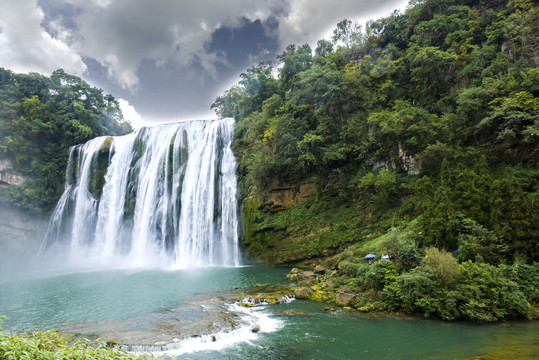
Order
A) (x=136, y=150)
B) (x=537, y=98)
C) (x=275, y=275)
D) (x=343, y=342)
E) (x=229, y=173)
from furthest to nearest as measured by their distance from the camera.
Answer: (x=136, y=150) < (x=229, y=173) < (x=275, y=275) < (x=537, y=98) < (x=343, y=342)

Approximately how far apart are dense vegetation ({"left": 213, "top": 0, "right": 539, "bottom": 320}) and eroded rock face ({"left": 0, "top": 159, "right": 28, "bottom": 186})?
2489 cm

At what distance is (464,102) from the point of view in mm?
16969

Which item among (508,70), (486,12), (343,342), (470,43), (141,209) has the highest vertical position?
(486,12)

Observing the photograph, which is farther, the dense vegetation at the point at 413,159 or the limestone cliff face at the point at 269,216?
the limestone cliff face at the point at 269,216

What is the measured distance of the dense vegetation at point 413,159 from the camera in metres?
10.9

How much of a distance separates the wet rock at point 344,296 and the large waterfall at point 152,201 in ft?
44.4

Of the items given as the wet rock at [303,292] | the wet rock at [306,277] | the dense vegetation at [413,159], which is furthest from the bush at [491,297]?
the wet rock at [306,277]

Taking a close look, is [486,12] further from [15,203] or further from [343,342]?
[15,203]

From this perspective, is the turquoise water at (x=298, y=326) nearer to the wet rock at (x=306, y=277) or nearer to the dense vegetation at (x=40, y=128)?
the wet rock at (x=306, y=277)

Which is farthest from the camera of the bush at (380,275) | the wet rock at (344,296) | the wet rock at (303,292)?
the wet rock at (303,292)

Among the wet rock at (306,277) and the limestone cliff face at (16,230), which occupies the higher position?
the limestone cliff face at (16,230)

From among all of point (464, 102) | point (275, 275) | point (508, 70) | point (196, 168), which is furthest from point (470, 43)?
point (196, 168)

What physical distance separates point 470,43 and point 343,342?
2276cm

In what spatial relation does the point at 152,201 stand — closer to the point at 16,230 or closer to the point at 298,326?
the point at 16,230
